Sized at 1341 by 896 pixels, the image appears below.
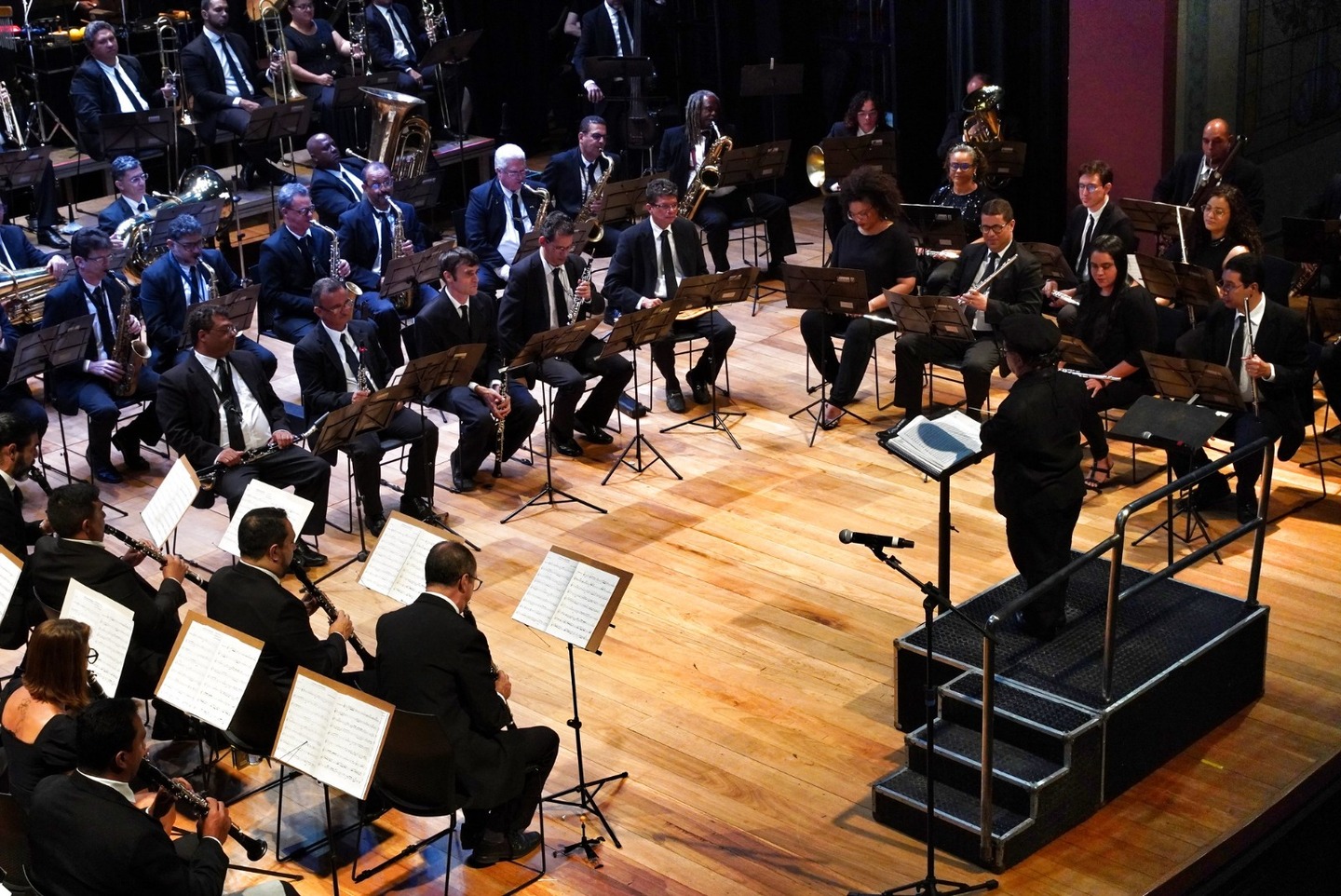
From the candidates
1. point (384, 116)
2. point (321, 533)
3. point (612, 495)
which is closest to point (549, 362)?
point (612, 495)

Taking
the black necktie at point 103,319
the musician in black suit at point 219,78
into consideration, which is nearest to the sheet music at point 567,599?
the black necktie at point 103,319

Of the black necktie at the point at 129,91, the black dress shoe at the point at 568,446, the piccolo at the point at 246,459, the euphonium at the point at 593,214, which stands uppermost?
the black necktie at the point at 129,91

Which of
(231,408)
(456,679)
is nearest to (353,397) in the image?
(231,408)

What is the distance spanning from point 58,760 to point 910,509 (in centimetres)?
445

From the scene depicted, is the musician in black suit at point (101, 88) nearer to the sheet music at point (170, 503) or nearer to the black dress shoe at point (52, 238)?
the black dress shoe at point (52, 238)

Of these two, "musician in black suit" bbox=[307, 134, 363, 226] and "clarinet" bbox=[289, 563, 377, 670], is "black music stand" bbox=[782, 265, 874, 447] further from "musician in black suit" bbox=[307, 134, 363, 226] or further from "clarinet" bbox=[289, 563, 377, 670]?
"clarinet" bbox=[289, 563, 377, 670]

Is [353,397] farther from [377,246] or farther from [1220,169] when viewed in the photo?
[1220,169]

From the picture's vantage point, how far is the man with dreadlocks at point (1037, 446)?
5.64m

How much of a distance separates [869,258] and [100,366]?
4.16 metres

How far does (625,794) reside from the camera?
577cm

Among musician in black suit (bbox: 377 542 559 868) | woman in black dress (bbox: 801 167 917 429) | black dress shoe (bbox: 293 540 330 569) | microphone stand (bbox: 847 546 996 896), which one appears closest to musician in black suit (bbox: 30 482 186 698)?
musician in black suit (bbox: 377 542 559 868)

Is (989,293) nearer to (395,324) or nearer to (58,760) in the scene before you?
(395,324)

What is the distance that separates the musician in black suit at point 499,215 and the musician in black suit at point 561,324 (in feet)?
5.00

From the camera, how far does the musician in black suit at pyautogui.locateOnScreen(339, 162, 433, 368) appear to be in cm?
952
